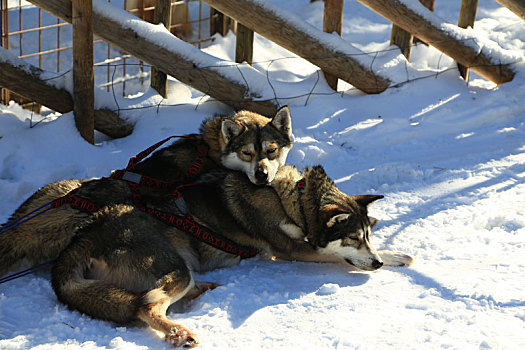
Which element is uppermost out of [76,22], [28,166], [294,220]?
[76,22]

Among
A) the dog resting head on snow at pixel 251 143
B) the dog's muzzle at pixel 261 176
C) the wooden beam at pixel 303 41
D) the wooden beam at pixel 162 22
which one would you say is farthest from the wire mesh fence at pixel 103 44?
the dog's muzzle at pixel 261 176

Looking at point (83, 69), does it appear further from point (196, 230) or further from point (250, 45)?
point (196, 230)

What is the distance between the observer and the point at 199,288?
142 inches

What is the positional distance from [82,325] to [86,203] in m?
0.79

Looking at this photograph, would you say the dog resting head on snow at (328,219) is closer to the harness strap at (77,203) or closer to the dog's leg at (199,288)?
the dog's leg at (199,288)

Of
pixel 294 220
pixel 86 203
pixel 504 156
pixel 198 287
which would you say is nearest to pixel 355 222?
pixel 294 220

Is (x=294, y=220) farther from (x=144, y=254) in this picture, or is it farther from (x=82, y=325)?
(x=82, y=325)

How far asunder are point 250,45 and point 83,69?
204 centimetres

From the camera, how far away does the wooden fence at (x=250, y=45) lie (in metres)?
5.38

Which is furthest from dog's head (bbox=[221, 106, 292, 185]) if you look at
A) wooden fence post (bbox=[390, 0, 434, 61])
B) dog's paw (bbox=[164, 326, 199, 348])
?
wooden fence post (bbox=[390, 0, 434, 61])

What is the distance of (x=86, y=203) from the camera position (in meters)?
3.58

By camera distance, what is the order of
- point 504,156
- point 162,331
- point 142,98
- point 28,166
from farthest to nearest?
point 142,98, point 504,156, point 28,166, point 162,331

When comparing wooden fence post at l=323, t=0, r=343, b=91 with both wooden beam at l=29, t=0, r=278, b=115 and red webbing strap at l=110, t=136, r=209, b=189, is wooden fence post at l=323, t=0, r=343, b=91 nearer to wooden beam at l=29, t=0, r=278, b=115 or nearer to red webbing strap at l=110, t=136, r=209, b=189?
wooden beam at l=29, t=0, r=278, b=115

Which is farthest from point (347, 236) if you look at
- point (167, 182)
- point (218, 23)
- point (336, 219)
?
point (218, 23)
